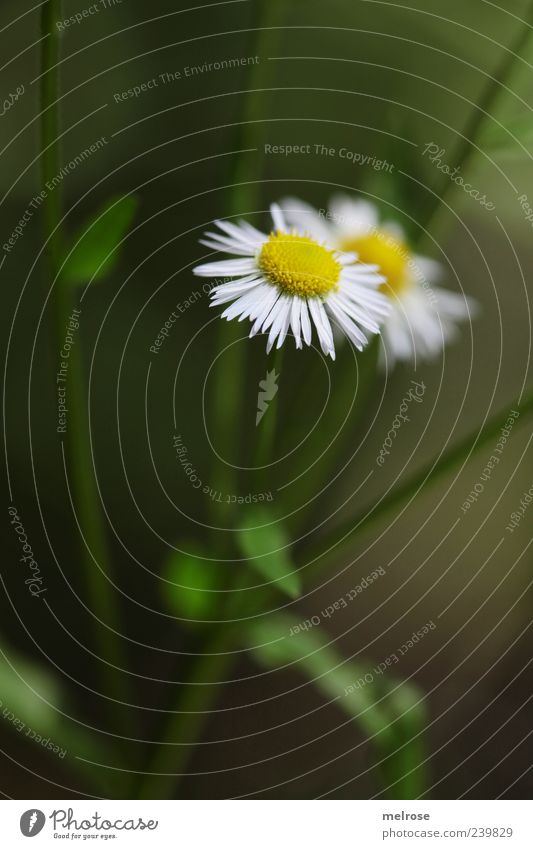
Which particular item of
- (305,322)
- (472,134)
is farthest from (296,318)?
(472,134)

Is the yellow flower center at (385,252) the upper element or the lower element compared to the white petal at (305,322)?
upper

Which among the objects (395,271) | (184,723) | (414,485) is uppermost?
(395,271)

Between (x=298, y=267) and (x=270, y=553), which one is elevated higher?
(x=298, y=267)

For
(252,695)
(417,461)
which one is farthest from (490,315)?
(252,695)

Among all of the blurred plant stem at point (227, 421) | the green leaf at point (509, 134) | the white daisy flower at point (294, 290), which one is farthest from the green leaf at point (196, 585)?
the green leaf at point (509, 134)

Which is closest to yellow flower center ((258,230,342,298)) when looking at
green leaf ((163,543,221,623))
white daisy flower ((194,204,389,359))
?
white daisy flower ((194,204,389,359))

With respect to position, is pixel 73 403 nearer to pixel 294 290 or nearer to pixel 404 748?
pixel 294 290

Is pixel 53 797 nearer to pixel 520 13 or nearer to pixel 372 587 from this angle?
pixel 372 587

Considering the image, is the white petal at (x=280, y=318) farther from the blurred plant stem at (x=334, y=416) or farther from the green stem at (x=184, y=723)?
the green stem at (x=184, y=723)
